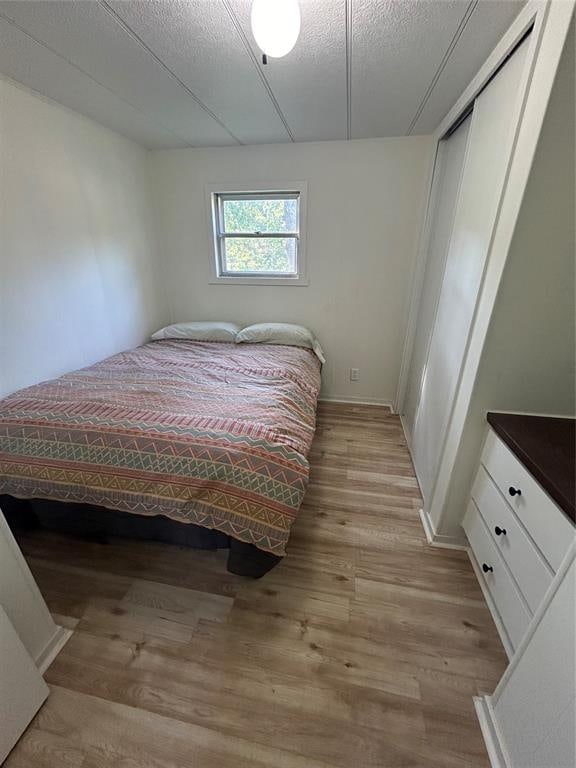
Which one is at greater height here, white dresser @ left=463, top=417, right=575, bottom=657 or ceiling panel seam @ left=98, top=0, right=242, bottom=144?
ceiling panel seam @ left=98, top=0, right=242, bottom=144

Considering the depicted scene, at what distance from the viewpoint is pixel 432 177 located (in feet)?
7.46

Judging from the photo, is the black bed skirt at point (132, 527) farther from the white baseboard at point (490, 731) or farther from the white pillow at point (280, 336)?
the white pillow at point (280, 336)

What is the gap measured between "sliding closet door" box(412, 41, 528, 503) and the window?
4.53 feet

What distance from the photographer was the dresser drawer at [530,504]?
0.90 meters

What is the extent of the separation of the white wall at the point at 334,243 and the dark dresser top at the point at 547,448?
1.68 metres

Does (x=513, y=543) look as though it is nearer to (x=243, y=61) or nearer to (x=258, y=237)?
(x=243, y=61)

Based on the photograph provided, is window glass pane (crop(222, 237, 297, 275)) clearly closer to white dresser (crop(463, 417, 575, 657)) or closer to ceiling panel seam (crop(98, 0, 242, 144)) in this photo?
ceiling panel seam (crop(98, 0, 242, 144))

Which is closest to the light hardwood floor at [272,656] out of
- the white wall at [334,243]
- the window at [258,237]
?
the white wall at [334,243]

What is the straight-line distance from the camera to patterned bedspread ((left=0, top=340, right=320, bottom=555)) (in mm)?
1276

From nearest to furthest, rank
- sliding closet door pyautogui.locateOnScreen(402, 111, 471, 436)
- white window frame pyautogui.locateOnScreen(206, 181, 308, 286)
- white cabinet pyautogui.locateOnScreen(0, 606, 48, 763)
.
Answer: white cabinet pyautogui.locateOnScreen(0, 606, 48, 763), sliding closet door pyautogui.locateOnScreen(402, 111, 471, 436), white window frame pyautogui.locateOnScreen(206, 181, 308, 286)

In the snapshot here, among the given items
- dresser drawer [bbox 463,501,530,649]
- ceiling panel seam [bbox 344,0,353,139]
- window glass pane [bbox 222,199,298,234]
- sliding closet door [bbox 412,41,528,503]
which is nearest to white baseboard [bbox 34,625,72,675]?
dresser drawer [bbox 463,501,530,649]

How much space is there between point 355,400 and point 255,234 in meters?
1.87

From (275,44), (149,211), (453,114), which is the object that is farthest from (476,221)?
(149,211)

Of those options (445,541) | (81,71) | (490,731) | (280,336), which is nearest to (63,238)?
(81,71)
